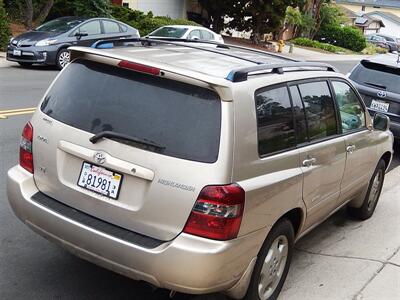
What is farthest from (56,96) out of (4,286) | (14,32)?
(14,32)

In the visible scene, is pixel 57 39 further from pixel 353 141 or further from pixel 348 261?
pixel 348 261

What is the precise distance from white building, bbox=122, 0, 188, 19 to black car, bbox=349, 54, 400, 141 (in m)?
23.7

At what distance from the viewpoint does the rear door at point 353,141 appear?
4781mm

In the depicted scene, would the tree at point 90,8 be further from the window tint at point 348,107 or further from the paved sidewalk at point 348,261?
the window tint at point 348,107

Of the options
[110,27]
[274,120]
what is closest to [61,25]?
[110,27]

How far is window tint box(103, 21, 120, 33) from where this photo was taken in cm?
1645

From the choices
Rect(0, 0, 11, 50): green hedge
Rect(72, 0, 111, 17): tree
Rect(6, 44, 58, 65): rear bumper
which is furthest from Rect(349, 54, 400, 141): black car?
Rect(72, 0, 111, 17): tree

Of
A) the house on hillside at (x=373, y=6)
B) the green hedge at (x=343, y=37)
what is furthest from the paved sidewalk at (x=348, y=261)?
the house on hillside at (x=373, y=6)

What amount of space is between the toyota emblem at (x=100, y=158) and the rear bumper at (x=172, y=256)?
0.41 metres

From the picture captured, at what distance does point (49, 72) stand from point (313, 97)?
38.3 feet

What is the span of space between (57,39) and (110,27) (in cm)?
205

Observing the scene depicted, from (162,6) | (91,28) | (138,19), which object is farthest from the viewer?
(162,6)

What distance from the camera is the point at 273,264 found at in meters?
3.82

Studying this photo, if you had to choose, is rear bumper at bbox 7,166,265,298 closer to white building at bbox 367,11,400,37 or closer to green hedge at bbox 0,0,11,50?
green hedge at bbox 0,0,11,50
